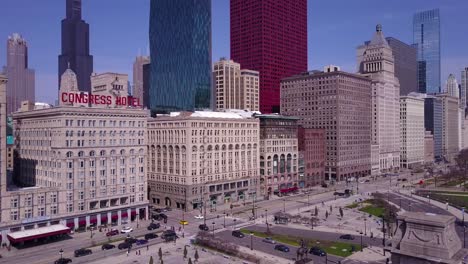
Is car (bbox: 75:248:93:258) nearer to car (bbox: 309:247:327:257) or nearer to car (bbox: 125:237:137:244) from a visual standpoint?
car (bbox: 125:237:137:244)

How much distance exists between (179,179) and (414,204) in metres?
87.1

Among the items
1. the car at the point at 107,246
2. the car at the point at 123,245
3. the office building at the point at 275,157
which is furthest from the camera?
the office building at the point at 275,157

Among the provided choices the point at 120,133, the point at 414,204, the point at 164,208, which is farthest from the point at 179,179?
the point at 414,204

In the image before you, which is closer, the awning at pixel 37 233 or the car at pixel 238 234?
the awning at pixel 37 233

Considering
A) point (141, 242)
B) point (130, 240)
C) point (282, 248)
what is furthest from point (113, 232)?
point (282, 248)

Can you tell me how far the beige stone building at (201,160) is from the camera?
505 ft

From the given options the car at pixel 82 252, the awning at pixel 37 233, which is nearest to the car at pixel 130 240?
the car at pixel 82 252

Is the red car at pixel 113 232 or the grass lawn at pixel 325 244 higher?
the red car at pixel 113 232

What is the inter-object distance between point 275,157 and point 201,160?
45.6 meters

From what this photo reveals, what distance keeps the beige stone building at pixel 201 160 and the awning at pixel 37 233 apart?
48.6 metres

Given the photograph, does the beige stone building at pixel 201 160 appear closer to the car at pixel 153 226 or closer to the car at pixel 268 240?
the car at pixel 153 226

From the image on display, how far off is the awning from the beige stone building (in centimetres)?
4864

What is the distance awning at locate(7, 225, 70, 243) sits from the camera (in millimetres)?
102875

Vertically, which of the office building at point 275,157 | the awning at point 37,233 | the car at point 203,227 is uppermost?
the office building at point 275,157
